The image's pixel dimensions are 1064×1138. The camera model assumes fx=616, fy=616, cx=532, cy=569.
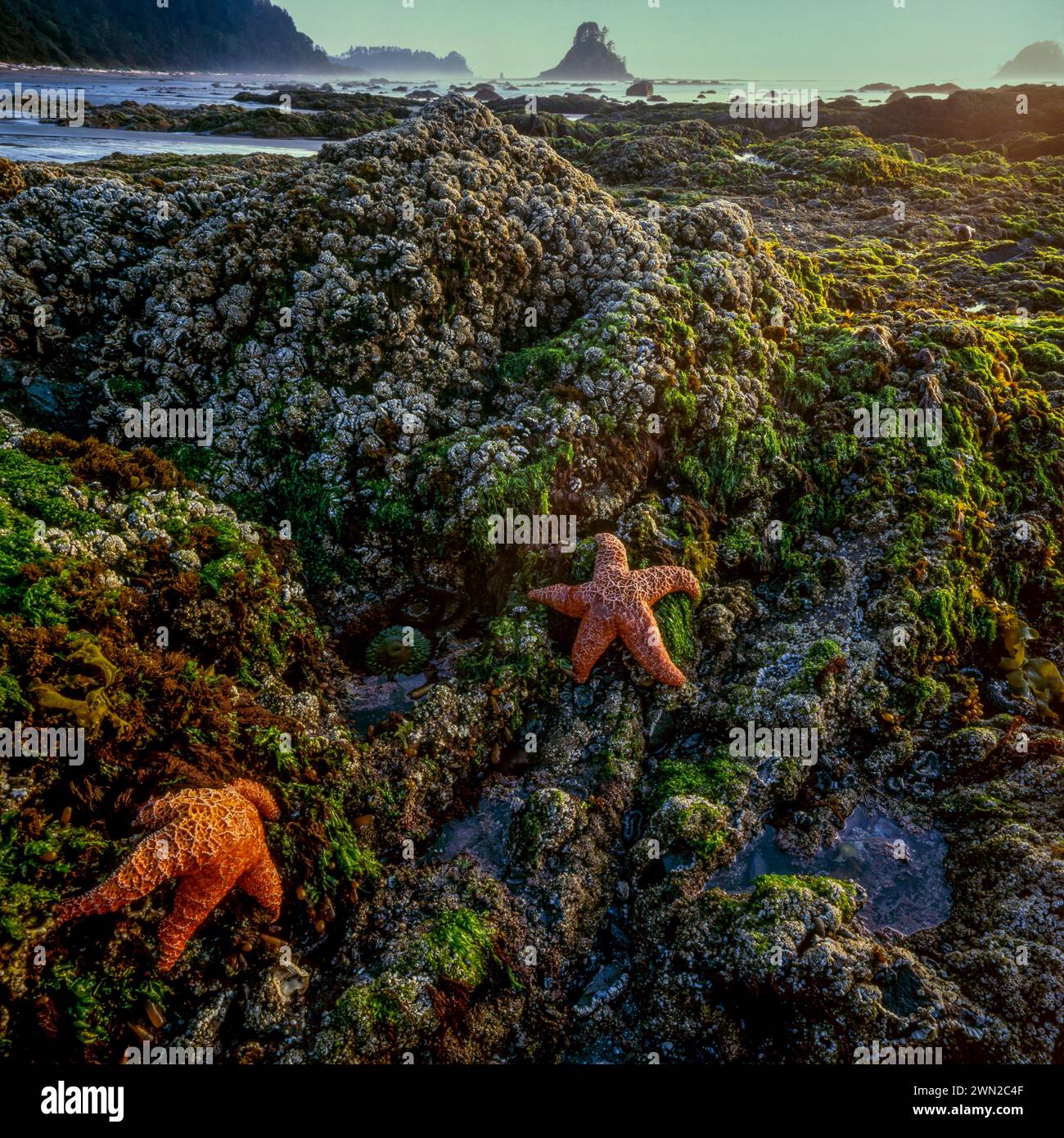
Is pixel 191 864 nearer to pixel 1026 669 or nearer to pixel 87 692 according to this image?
pixel 87 692

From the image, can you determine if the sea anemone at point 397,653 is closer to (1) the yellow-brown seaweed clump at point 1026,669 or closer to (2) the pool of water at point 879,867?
(2) the pool of water at point 879,867

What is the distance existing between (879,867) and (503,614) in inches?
199

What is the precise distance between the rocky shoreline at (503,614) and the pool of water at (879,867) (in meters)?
0.09

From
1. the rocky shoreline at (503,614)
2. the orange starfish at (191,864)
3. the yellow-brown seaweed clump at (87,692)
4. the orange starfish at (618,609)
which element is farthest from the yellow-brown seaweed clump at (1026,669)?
the yellow-brown seaweed clump at (87,692)

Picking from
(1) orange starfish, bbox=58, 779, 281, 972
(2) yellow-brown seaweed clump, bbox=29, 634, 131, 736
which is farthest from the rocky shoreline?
(1) orange starfish, bbox=58, 779, 281, 972

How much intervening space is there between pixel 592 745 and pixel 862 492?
5.92 metres

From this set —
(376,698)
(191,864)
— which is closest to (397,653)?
(376,698)

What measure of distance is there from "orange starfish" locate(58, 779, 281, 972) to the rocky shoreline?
282mm

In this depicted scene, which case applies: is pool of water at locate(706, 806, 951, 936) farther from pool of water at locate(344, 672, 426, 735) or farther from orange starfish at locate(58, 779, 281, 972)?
orange starfish at locate(58, 779, 281, 972)

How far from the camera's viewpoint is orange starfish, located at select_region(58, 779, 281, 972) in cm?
450

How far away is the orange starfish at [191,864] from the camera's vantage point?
4.50 meters

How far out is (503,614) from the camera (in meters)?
8.25

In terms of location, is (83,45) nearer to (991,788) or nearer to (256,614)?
(256,614)

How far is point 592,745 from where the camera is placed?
717cm
